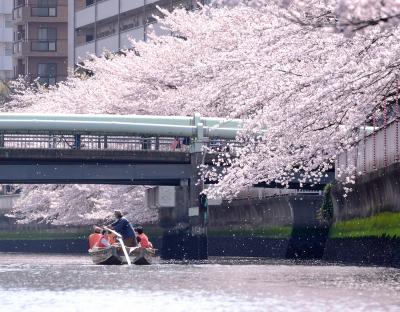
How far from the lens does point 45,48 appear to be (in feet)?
Result: 367

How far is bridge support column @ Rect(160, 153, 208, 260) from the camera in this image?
53.3 meters

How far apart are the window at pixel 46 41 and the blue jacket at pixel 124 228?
69.2 metres

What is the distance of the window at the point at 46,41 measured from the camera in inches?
4400

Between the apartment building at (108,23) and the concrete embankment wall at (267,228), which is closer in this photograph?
the concrete embankment wall at (267,228)

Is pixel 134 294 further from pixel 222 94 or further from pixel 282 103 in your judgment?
pixel 222 94

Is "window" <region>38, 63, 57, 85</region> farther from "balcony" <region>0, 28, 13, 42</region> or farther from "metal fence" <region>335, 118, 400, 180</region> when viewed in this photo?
"metal fence" <region>335, 118, 400, 180</region>

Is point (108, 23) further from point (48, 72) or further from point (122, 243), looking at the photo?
point (122, 243)

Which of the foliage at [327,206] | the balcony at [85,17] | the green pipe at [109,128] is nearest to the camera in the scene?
the foliage at [327,206]

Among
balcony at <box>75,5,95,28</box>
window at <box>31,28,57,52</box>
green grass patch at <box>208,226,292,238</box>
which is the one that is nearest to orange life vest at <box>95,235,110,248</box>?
green grass patch at <box>208,226,292,238</box>

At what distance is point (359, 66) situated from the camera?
26078mm

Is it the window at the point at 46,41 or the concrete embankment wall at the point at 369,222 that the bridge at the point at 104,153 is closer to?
the concrete embankment wall at the point at 369,222

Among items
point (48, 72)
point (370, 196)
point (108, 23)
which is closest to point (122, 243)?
point (370, 196)

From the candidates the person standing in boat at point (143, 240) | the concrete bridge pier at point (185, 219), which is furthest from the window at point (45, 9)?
the person standing in boat at point (143, 240)

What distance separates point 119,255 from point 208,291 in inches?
760
